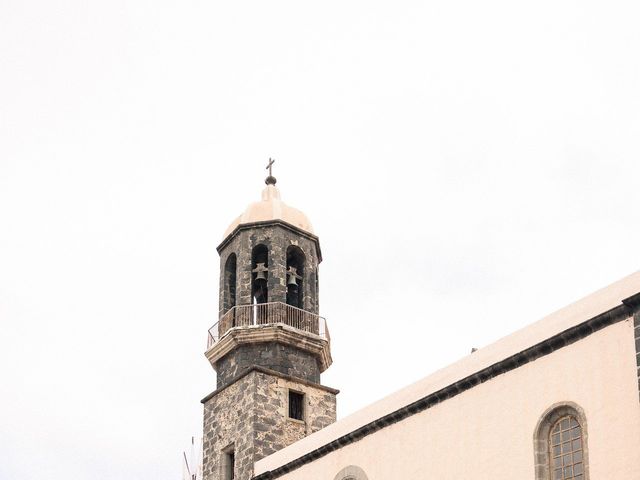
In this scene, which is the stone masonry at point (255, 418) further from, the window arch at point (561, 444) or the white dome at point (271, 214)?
the window arch at point (561, 444)

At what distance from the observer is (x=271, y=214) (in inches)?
1169

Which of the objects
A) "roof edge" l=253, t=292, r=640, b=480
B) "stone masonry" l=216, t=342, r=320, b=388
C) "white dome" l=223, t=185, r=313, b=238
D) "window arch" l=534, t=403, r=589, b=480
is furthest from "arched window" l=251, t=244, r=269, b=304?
"window arch" l=534, t=403, r=589, b=480

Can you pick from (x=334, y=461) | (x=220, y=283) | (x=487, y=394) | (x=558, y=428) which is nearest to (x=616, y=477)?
(x=558, y=428)

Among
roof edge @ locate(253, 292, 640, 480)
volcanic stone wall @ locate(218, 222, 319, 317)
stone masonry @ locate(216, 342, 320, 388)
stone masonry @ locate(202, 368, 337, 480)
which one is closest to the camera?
roof edge @ locate(253, 292, 640, 480)

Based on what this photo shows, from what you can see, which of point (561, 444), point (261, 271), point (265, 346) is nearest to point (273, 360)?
point (265, 346)

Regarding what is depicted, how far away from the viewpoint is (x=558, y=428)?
1741cm

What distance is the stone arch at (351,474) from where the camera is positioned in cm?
2166

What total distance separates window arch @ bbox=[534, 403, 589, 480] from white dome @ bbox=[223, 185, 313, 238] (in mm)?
13339

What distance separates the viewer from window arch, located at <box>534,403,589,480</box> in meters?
16.7

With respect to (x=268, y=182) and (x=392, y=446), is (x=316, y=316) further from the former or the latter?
(x=392, y=446)

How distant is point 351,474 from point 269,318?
694cm

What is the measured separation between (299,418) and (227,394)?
188 centimetres

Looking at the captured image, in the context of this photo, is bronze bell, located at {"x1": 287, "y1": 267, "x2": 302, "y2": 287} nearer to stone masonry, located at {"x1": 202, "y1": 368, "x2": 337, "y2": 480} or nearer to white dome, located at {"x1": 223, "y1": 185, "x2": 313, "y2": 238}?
white dome, located at {"x1": 223, "y1": 185, "x2": 313, "y2": 238}

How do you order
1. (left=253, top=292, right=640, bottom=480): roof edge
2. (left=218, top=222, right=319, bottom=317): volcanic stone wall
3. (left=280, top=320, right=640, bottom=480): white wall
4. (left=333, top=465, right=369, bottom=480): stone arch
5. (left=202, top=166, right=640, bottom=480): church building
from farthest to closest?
(left=218, top=222, right=319, bottom=317): volcanic stone wall → (left=333, top=465, right=369, bottom=480): stone arch → (left=253, top=292, right=640, bottom=480): roof edge → (left=202, top=166, right=640, bottom=480): church building → (left=280, top=320, right=640, bottom=480): white wall
